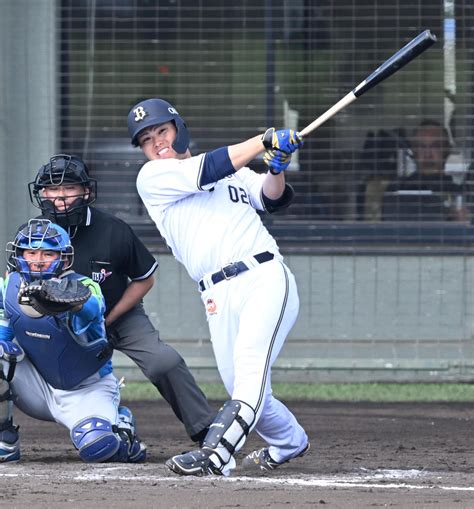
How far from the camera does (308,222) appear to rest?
10.9 meters

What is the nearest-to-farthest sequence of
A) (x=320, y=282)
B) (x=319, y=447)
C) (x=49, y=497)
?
(x=49, y=497) → (x=319, y=447) → (x=320, y=282)

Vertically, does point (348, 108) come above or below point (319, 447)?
above

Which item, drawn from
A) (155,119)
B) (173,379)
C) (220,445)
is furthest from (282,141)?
(173,379)

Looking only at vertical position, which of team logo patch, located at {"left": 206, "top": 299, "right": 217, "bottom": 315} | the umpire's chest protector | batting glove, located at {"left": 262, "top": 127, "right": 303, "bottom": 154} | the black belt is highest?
batting glove, located at {"left": 262, "top": 127, "right": 303, "bottom": 154}

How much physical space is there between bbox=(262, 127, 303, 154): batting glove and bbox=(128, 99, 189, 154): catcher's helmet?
595mm

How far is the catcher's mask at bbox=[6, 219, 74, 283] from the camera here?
6516 mm

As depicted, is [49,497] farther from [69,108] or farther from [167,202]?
[69,108]

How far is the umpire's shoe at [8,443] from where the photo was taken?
6781mm

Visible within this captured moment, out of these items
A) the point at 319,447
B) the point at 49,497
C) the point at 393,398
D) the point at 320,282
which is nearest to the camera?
the point at 49,497

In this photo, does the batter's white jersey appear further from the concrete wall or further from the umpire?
the concrete wall

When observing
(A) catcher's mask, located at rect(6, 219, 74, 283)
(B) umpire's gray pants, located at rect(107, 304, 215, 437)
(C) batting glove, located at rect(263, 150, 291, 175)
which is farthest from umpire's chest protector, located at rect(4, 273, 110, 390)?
(C) batting glove, located at rect(263, 150, 291, 175)

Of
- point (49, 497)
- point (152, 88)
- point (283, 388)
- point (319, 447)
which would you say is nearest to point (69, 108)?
point (152, 88)

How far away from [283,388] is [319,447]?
8.58 ft

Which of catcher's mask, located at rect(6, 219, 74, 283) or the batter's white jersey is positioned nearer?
the batter's white jersey
